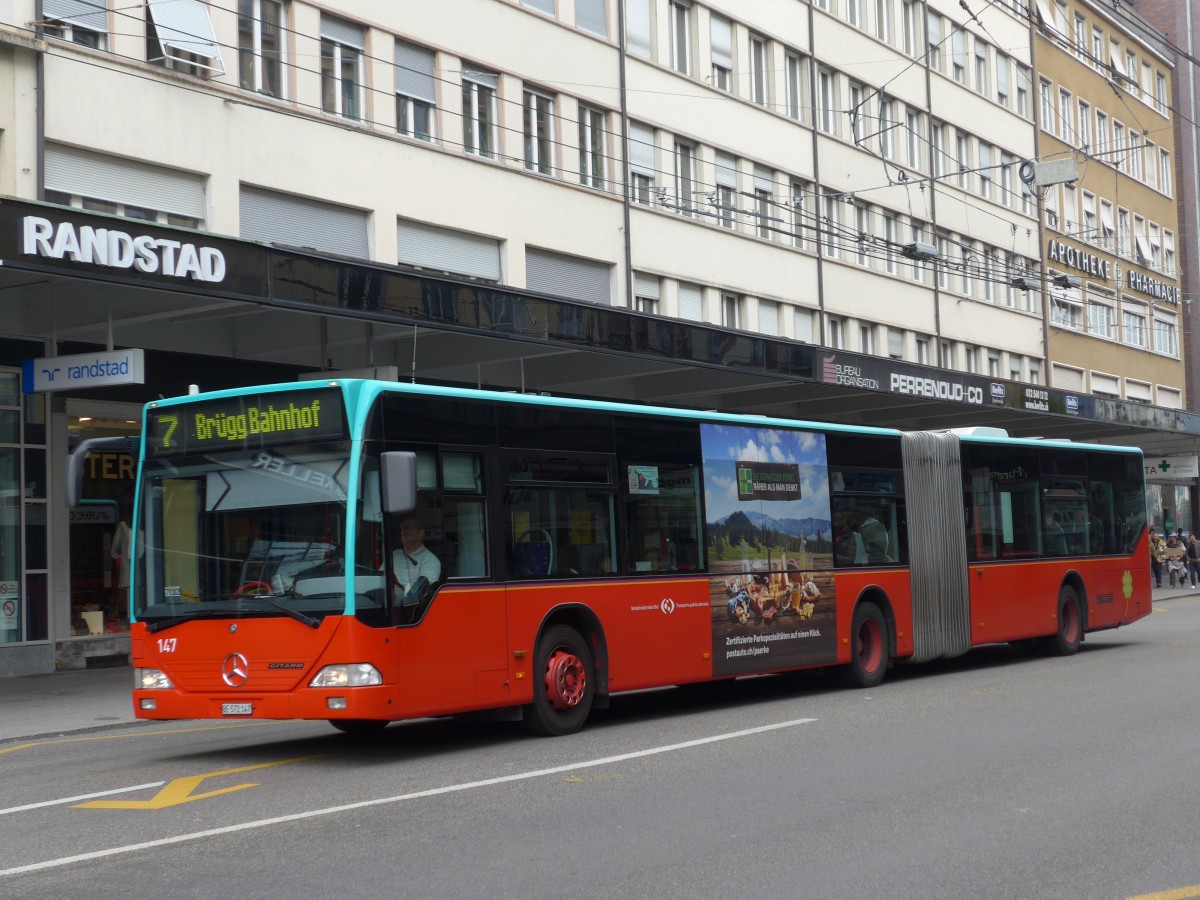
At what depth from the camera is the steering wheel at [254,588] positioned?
11.1 meters

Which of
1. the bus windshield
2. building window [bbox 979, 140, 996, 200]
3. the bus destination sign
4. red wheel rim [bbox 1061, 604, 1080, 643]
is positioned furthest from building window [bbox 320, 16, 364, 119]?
building window [bbox 979, 140, 996, 200]

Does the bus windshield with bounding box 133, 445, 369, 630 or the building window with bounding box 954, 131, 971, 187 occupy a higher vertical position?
the building window with bounding box 954, 131, 971, 187

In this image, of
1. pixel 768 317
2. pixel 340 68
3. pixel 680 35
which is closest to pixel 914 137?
pixel 768 317

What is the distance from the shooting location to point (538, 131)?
2878 centimetres

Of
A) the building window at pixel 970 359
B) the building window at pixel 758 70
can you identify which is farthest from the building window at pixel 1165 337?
the building window at pixel 758 70

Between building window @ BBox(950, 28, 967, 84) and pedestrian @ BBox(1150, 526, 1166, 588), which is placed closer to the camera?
pedestrian @ BBox(1150, 526, 1166, 588)

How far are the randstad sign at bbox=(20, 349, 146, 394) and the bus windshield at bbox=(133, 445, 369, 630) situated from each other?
549 cm

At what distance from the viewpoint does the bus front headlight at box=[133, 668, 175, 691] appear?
11500 mm

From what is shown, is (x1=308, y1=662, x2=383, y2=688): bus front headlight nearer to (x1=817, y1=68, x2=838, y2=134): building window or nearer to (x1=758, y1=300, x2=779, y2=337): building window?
(x1=758, y1=300, x2=779, y2=337): building window

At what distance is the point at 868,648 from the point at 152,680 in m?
8.23

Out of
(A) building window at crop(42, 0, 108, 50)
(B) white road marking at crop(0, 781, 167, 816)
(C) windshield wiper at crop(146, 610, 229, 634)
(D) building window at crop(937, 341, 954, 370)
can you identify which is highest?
(A) building window at crop(42, 0, 108, 50)

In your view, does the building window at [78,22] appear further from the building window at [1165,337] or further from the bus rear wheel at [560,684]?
the building window at [1165,337]

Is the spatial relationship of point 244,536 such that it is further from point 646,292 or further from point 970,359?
point 970,359

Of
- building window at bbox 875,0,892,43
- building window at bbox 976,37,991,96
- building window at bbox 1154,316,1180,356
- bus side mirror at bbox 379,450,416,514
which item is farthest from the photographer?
building window at bbox 1154,316,1180,356
